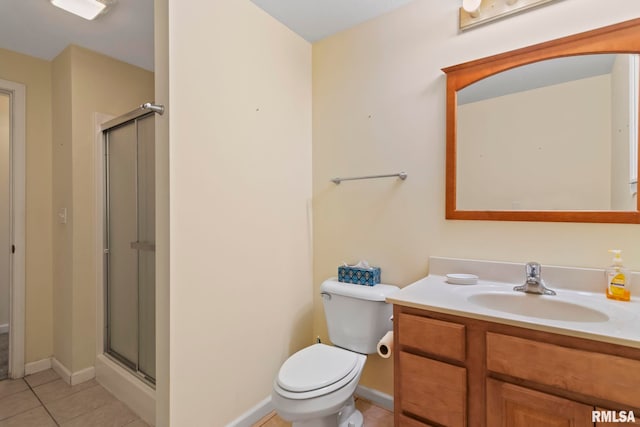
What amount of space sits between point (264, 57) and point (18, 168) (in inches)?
78.8

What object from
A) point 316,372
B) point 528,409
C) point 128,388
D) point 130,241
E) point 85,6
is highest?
point 85,6

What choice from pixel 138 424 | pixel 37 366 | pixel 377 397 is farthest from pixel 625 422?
pixel 37 366

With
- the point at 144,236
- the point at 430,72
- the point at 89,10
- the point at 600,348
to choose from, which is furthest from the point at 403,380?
the point at 89,10

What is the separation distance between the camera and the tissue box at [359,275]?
68.3 inches

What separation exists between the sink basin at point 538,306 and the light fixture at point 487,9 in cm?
131

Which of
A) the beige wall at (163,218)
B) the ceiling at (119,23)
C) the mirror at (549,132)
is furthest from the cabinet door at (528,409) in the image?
the ceiling at (119,23)

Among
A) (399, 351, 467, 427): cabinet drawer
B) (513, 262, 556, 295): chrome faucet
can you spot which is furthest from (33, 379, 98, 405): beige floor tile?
(513, 262, 556, 295): chrome faucet

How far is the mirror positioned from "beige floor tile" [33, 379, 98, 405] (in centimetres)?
266

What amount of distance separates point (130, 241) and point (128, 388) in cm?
92

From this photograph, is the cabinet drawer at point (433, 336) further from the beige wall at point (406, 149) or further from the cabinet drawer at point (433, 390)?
the beige wall at point (406, 149)

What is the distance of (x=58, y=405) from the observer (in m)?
1.88

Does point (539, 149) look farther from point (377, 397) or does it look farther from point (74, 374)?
point (74, 374)

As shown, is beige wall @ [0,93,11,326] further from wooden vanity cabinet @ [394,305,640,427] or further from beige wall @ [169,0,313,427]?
wooden vanity cabinet @ [394,305,640,427]

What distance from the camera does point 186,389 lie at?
139 cm
